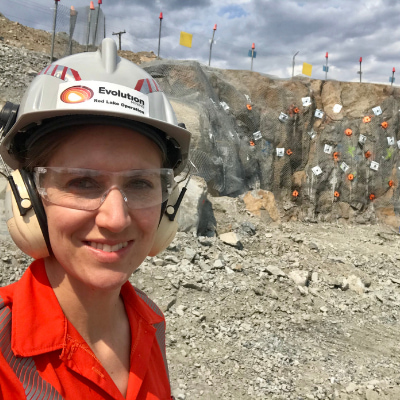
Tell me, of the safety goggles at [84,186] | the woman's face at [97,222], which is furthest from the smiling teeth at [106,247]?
the safety goggles at [84,186]

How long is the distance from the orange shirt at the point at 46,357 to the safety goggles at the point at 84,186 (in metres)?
0.31

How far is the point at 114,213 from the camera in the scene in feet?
3.82

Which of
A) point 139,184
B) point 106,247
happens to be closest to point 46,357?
point 106,247

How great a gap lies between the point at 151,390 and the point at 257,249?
629cm

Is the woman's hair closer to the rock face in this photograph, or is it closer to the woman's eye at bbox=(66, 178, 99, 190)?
the woman's eye at bbox=(66, 178, 99, 190)

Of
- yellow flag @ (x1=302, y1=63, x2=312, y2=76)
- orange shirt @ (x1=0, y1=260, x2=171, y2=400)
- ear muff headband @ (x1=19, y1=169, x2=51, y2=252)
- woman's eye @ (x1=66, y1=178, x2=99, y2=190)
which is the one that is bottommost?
orange shirt @ (x1=0, y1=260, x2=171, y2=400)

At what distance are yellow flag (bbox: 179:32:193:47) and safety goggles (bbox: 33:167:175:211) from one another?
1171 centimetres

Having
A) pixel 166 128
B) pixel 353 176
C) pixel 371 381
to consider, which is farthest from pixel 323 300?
pixel 353 176

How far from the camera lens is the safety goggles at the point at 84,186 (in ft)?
3.85

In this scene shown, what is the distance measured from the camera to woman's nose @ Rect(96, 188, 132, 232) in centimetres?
116

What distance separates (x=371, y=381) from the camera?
410 cm

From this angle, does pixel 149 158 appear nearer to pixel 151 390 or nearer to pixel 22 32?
pixel 151 390

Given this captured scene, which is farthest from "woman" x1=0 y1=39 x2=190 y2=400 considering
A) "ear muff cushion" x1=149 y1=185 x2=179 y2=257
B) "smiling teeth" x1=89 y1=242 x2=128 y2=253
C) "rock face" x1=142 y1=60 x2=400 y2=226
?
"rock face" x1=142 y1=60 x2=400 y2=226

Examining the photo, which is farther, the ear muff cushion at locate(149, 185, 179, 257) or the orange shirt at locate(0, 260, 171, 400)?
the ear muff cushion at locate(149, 185, 179, 257)
